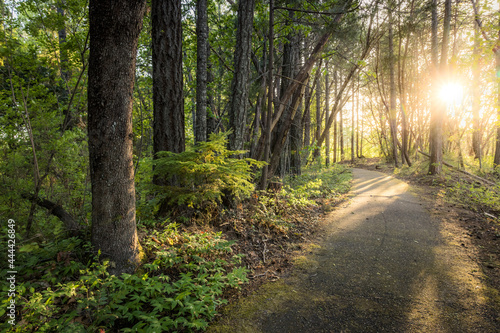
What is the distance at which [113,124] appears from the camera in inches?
95.7

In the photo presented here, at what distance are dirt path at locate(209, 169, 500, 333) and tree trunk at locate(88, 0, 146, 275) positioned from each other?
5.02ft

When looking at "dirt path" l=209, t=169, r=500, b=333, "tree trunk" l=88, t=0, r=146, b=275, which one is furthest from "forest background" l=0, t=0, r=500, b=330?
"dirt path" l=209, t=169, r=500, b=333

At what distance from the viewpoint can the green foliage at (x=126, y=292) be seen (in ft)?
6.23

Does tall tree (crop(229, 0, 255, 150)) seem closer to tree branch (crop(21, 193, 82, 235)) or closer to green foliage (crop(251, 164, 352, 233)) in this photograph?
green foliage (crop(251, 164, 352, 233))

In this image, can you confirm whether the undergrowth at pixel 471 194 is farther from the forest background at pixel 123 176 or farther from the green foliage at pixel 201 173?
the green foliage at pixel 201 173

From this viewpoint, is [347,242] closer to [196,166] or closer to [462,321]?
[462,321]

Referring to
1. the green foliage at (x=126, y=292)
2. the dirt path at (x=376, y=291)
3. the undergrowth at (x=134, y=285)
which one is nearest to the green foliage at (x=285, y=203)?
the undergrowth at (x=134, y=285)

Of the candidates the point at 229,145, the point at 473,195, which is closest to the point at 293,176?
the point at 229,145

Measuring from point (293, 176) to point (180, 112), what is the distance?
6686 mm

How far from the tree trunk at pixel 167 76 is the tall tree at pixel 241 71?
4.52 feet

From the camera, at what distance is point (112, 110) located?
7.94ft

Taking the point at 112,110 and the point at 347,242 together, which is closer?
the point at 112,110

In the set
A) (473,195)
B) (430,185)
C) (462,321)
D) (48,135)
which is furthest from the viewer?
(430,185)

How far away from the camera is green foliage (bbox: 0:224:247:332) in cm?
190
